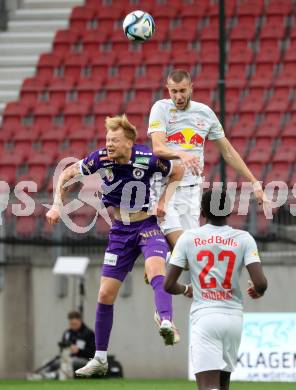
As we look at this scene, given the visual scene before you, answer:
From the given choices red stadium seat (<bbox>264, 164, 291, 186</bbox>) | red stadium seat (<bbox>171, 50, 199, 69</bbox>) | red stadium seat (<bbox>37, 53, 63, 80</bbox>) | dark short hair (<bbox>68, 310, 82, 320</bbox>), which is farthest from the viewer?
red stadium seat (<bbox>37, 53, 63, 80</bbox>)

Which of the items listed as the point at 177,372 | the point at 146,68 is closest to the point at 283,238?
the point at 177,372

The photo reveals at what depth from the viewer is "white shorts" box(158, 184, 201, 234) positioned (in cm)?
1165

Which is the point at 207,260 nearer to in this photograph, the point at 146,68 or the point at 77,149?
the point at 77,149

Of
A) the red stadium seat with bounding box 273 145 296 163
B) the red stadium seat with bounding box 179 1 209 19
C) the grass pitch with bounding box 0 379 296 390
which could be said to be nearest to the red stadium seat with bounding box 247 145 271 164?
the red stadium seat with bounding box 273 145 296 163

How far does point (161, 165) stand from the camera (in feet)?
36.6

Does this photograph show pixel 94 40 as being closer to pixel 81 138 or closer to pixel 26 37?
pixel 26 37

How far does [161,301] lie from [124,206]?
949mm

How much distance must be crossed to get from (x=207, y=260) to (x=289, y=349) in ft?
25.9

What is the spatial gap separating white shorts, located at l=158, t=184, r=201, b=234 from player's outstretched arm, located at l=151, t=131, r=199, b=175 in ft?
2.11

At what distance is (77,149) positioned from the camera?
20250 millimetres

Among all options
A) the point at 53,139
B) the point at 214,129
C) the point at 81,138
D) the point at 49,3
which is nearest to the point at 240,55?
the point at 81,138

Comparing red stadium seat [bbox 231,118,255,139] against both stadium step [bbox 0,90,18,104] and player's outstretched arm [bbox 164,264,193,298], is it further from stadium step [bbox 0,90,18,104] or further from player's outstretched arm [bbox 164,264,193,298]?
player's outstretched arm [bbox 164,264,193,298]

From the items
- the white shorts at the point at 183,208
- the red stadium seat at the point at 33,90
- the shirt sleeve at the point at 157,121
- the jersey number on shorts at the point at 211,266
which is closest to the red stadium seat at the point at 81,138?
the red stadium seat at the point at 33,90

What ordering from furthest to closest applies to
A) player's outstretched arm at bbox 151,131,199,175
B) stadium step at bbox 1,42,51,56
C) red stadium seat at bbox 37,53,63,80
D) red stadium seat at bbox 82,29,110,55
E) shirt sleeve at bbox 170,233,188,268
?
stadium step at bbox 1,42,51,56
red stadium seat at bbox 82,29,110,55
red stadium seat at bbox 37,53,63,80
player's outstretched arm at bbox 151,131,199,175
shirt sleeve at bbox 170,233,188,268
